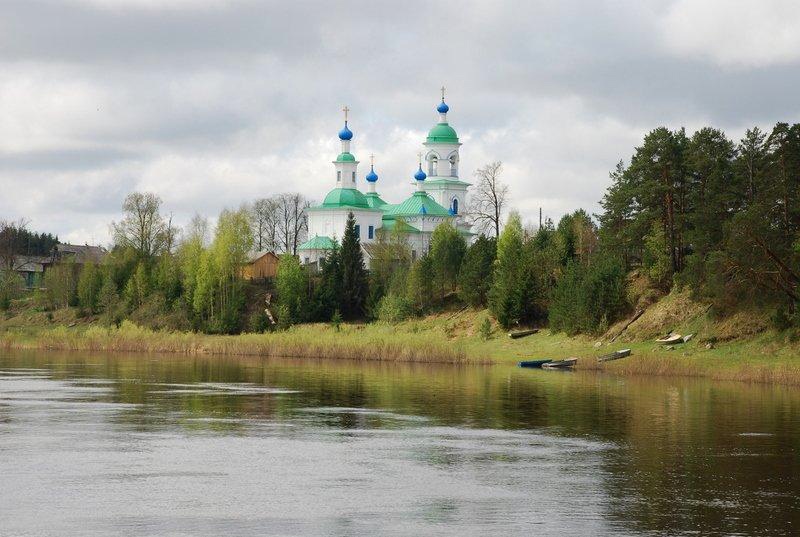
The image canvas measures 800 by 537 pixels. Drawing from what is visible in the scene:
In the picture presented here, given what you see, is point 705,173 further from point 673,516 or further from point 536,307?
point 673,516

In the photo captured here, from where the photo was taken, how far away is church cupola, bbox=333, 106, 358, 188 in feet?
447

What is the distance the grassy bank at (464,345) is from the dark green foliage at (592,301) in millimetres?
1005

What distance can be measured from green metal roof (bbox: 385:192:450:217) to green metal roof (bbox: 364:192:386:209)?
278 cm

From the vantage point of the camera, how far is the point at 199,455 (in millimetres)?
32188

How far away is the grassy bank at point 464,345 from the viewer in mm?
63094

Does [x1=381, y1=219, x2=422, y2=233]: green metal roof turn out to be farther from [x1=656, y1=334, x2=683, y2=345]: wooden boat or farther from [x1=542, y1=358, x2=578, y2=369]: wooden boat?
[x1=542, y1=358, x2=578, y2=369]: wooden boat

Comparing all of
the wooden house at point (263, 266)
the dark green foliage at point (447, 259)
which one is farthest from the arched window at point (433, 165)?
the dark green foliage at point (447, 259)

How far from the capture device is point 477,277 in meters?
95.4

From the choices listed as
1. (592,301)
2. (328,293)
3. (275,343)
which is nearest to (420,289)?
(328,293)

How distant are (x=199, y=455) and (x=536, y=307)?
5762 centimetres

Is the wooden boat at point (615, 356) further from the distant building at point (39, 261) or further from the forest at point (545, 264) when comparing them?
the distant building at point (39, 261)

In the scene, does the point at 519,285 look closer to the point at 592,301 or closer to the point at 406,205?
the point at 592,301

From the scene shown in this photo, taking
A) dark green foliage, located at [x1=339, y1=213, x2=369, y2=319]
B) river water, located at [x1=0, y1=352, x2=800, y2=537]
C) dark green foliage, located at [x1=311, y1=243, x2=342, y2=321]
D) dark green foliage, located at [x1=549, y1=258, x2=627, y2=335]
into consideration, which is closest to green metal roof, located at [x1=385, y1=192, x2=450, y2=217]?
dark green foliage, located at [x1=339, y1=213, x2=369, y2=319]

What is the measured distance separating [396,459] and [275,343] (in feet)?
174
